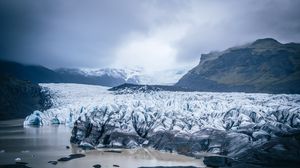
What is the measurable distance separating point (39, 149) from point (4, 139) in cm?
874

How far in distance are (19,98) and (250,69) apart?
241 ft

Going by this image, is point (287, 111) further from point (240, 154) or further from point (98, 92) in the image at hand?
point (98, 92)

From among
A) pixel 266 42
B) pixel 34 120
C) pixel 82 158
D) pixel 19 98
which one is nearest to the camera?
pixel 82 158

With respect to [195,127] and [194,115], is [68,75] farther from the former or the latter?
[195,127]

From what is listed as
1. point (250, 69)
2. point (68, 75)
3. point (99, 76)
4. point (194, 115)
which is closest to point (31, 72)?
point (68, 75)

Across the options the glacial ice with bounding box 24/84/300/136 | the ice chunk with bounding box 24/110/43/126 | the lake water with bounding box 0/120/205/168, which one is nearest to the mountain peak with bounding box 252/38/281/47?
the glacial ice with bounding box 24/84/300/136

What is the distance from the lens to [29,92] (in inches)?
3484

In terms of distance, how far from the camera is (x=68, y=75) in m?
151

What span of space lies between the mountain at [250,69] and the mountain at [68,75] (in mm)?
27493

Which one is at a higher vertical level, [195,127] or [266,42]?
[266,42]

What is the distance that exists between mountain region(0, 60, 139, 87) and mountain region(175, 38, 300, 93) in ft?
90.2

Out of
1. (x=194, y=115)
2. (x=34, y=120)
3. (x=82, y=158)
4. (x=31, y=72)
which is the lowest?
(x=82, y=158)

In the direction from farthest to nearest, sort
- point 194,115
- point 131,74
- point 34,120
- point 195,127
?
point 131,74 → point 34,120 → point 194,115 → point 195,127

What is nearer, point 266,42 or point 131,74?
point 266,42
